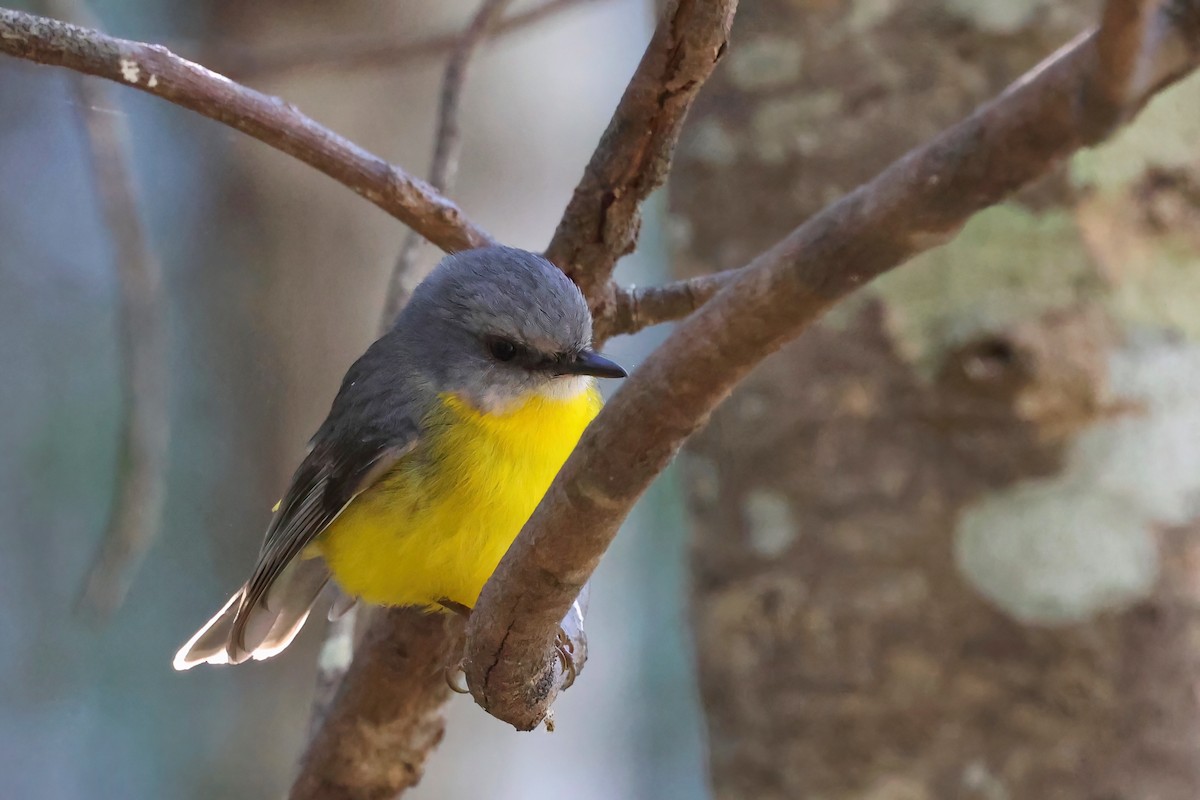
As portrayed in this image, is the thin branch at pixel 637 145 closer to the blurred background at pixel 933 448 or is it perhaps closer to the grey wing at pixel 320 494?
the grey wing at pixel 320 494

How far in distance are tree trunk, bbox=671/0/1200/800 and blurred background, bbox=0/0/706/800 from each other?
1.36 metres

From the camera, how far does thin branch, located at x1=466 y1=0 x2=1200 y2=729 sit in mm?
1032

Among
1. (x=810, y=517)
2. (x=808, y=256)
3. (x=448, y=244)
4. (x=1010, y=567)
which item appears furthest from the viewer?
(x=810, y=517)

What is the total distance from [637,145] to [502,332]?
70 centimetres

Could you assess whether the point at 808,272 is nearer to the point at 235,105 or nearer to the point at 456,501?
the point at 235,105

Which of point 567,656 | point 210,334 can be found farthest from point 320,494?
point 210,334

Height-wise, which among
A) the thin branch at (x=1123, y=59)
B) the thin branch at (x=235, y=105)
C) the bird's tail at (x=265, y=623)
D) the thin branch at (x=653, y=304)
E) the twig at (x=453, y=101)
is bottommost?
the thin branch at (x=1123, y=59)

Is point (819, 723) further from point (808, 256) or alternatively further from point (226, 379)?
point (226, 379)

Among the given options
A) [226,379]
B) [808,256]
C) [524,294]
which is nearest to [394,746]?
[524,294]

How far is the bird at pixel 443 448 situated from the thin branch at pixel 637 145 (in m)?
0.07

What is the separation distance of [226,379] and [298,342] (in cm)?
46

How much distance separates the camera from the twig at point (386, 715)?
8.08 feet

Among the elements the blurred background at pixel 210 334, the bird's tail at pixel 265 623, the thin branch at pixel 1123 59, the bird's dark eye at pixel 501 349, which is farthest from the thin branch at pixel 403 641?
the thin branch at pixel 1123 59

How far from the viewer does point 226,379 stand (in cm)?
478
